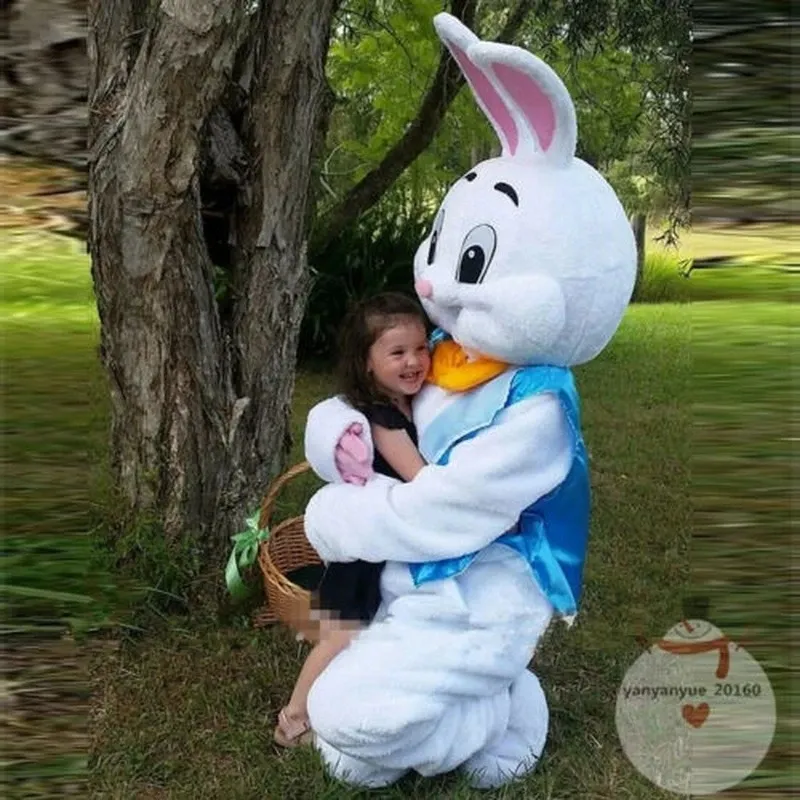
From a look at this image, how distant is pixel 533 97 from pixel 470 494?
0.93 m

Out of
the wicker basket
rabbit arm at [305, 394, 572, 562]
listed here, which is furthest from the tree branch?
rabbit arm at [305, 394, 572, 562]

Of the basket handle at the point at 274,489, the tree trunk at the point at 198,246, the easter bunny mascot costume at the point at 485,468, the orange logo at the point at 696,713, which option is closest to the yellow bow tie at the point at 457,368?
the easter bunny mascot costume at the point at 485,468

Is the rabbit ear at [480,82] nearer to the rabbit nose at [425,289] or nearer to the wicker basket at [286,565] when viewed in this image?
the rabbit nose at [425,289]

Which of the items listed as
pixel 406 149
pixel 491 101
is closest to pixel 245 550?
pixel 491 101

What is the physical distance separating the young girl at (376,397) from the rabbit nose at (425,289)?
0.17 ft

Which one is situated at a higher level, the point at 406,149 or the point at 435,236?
the point at 435,236

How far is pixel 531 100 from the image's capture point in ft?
8.25

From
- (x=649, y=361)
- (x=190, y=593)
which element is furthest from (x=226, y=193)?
(x=649, y=361)

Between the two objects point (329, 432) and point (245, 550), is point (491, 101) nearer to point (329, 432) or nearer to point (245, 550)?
point (329, 432)

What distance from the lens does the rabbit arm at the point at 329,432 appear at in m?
2.62

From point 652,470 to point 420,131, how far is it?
3.15m

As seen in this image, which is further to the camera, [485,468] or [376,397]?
[376,397]

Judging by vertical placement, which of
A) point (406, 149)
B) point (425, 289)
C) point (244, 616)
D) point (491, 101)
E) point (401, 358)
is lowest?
point (406, 149)

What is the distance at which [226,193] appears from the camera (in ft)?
12.3
